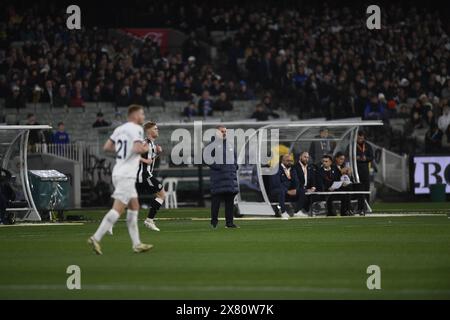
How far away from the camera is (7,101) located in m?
43.3

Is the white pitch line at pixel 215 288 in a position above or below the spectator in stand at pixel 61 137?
below

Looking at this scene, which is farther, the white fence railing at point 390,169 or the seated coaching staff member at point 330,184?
the white fence railing at point 390,169

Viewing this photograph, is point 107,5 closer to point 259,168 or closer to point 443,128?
point 443,128

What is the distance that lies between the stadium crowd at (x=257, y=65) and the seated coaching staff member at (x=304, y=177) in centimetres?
1134

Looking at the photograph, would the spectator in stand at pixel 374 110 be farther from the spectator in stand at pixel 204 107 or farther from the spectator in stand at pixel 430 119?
the spectator in stand at pixel 204 107

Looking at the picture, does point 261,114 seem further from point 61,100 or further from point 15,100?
point 15,100

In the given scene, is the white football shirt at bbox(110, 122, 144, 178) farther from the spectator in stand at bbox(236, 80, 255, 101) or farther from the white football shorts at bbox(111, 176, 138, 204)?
the spectator in stand at bbox(236, 80, 255, 101)

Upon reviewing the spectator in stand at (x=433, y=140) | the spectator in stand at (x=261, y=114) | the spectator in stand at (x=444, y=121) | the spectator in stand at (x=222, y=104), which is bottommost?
the spectator in stand at (x=433, y=140)

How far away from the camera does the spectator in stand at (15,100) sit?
142 ft

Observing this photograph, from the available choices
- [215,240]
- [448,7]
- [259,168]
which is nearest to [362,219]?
[259,168]

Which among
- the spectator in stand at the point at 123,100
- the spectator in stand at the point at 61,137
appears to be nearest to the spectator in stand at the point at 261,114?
the spectator in stand at the point at 123,100

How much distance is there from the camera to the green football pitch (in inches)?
551

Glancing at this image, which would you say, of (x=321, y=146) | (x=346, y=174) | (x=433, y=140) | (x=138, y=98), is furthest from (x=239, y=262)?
(x=138, y=98)
